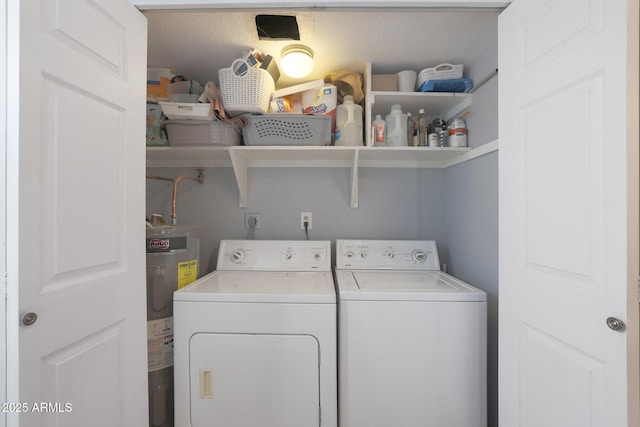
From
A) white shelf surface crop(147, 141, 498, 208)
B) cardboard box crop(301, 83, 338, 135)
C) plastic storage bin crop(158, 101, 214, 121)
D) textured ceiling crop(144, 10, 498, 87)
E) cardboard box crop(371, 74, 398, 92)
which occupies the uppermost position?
textured ceiling crop(144, 10, 498, 87)

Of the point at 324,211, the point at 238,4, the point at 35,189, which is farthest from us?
the point at 324,211

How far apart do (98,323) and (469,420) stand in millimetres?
1642

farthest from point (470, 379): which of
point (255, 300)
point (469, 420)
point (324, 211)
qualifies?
point (324, 211)

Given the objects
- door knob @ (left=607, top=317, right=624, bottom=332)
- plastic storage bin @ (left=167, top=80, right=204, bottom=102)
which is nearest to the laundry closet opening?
plastic storage bin @ (left=167, top=80, right=204, bottom=102)

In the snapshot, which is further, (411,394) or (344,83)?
(344,83)

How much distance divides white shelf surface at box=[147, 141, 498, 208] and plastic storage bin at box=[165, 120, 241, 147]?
0.13ft

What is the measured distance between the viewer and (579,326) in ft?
2.58

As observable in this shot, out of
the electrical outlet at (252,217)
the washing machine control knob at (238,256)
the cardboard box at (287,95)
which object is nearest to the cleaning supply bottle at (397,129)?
the cardboard box at (287,95)

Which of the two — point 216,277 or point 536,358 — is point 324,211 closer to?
point 216,277

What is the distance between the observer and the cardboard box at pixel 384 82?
5.52ft

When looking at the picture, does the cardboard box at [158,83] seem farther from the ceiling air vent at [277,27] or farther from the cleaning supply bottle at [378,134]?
the cleaning supply bottle at [378,134]


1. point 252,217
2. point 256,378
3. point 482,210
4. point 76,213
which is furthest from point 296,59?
point 256,378

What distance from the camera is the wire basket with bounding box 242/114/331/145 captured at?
5.20ft

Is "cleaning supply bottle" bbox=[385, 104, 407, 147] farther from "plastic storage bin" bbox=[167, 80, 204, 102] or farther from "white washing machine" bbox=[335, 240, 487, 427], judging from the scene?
"plastic storage bin" bbox=[167, 80, 204, 102]
